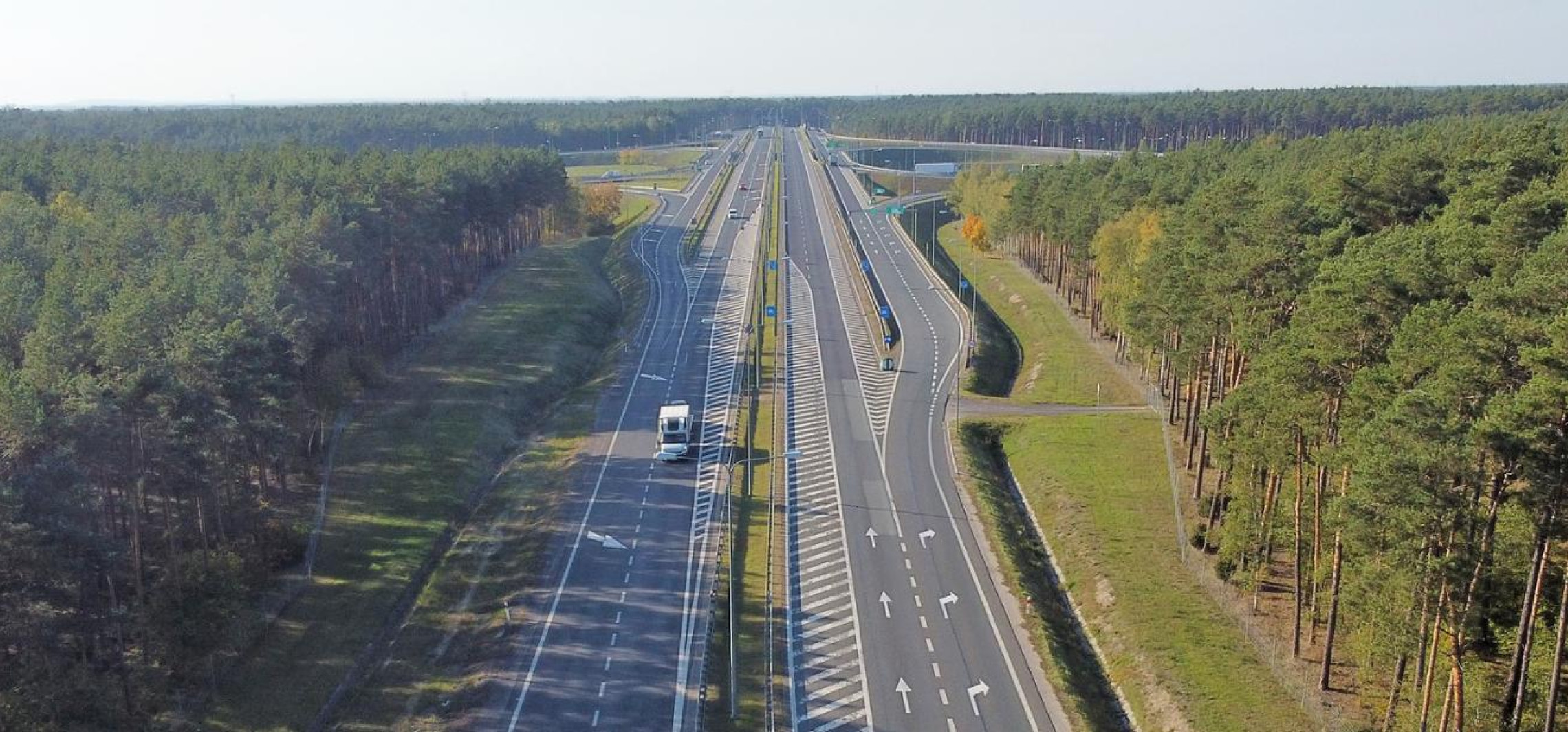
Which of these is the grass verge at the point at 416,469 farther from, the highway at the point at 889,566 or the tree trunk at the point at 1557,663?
the tree trunk at the point at 1557,663

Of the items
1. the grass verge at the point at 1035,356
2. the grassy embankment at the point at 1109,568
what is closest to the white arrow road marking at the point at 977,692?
the grassy embankment at the point at 1109,568

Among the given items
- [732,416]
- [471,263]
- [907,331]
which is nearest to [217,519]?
[732,416]

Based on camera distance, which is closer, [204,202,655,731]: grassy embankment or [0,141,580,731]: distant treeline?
[0,141,580,731]: distant treeline

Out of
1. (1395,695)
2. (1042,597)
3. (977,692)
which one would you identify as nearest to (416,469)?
(1042,597)

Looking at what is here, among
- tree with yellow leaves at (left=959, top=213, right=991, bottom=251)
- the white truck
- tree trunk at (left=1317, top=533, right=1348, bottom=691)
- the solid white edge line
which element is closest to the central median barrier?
tree with yellow leaves at (left=959, top=213, right=991, bottom=251)

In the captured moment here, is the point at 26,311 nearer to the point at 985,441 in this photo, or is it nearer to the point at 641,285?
the point at 985,441

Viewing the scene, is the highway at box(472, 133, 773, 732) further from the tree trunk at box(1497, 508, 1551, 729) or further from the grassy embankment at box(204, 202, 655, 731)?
the tree trunk at box(1497, 508, 1551, 729)

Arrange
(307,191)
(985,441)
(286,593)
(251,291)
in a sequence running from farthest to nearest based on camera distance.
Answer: (307,191), (985,441), (251,291), (286,593)
